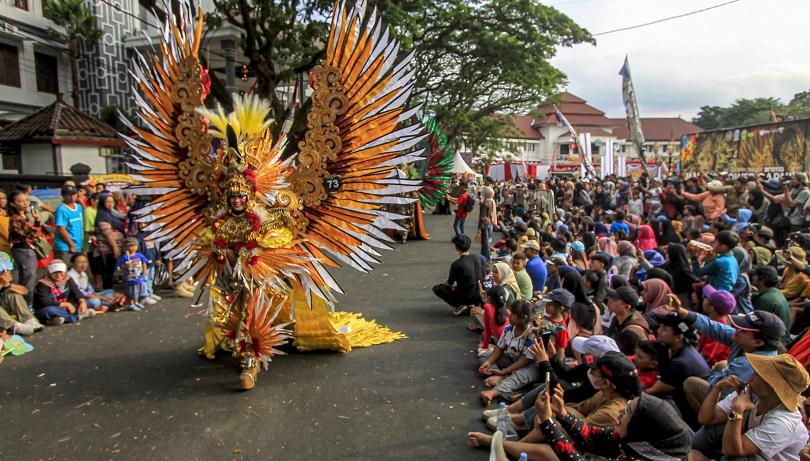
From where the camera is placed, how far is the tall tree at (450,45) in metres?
12.3

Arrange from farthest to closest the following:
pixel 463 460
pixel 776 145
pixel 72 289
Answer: pixel 776 145, pixel 72 289, pixel 463 460

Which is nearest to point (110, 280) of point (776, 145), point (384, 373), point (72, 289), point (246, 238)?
point (72, 289)

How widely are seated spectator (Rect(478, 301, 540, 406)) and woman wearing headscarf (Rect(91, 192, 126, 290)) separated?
20.4ft

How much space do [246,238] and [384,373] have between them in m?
1.92

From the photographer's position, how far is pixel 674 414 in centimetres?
298

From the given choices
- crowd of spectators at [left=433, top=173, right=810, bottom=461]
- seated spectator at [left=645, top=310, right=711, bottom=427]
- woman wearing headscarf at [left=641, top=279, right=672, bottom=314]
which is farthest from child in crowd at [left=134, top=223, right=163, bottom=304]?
seated spectator at [left=645, top=310, right=711, bottom=427]

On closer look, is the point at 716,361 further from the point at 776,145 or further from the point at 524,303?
the point at 776,145

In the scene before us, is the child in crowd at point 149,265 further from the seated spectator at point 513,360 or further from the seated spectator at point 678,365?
the seated spectator at point 678,365

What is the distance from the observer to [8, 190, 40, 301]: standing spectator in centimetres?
687

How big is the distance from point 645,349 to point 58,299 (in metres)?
7.17

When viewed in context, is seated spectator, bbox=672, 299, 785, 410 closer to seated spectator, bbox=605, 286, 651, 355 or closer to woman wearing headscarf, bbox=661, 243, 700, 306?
seated spectator, bbox=605, 286, 651, 355

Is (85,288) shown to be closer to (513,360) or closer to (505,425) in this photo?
(513,360)

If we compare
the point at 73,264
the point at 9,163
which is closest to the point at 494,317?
the point at 73,264

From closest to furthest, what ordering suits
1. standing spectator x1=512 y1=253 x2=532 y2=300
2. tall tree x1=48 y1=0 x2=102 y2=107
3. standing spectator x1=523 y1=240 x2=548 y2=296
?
1. standing spectator x1=512 y1=253 x2=532 y2=300
2. standing spectator x1=523 y1=240 x2=548 y2=296
3. tall tree x1=48 y1=0 x2=102 y2=107
